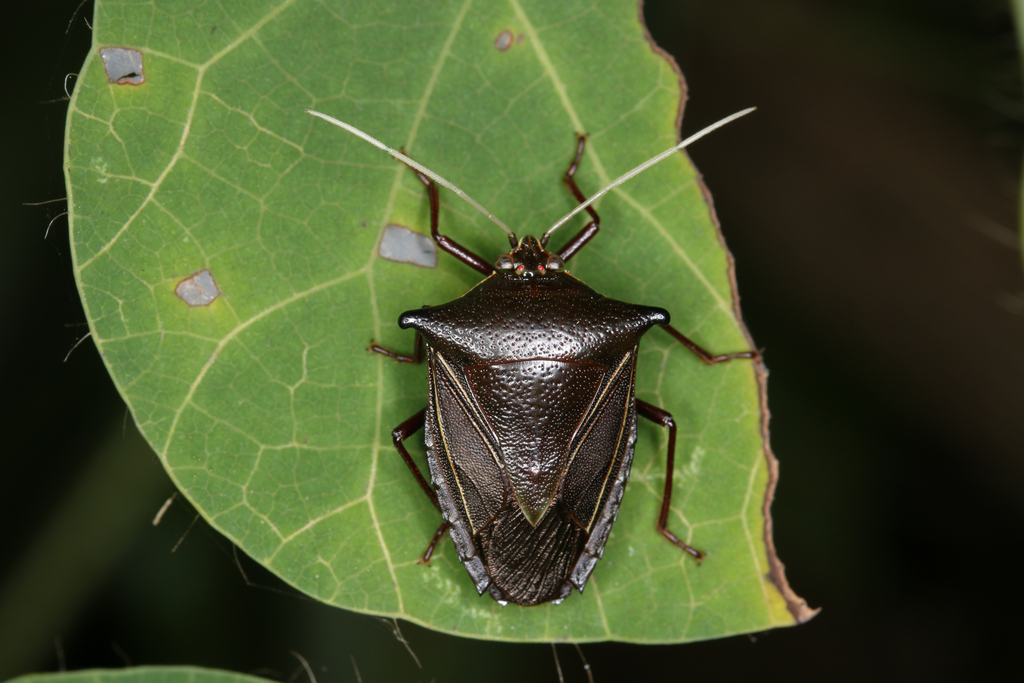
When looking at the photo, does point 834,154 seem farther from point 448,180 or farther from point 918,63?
point 448,180

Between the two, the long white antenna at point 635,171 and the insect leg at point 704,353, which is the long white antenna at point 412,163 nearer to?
the long white antenna at point 635,171

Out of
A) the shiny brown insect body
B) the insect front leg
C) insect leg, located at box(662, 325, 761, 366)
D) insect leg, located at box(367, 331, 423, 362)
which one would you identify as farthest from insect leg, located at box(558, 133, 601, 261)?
the insect front leg

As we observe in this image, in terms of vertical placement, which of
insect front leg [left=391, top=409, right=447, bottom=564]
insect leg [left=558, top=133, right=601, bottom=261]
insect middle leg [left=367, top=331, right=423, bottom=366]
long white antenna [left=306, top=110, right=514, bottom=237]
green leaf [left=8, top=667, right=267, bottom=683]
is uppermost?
long white antenna [left=306, top=110, right=514, bottom=237]

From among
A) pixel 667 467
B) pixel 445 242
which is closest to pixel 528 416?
pixel 667 467

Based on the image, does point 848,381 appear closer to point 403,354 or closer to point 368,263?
point 403,354

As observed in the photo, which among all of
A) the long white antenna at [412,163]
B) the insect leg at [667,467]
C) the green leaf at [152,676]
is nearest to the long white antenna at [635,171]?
the long white antenna at [412,163]

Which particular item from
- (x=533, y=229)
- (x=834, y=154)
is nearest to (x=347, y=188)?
(x=533, y=229)

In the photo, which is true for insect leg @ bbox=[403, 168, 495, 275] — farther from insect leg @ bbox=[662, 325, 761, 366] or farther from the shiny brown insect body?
insect leg @ bbox=[662, 325, 761, 366]
